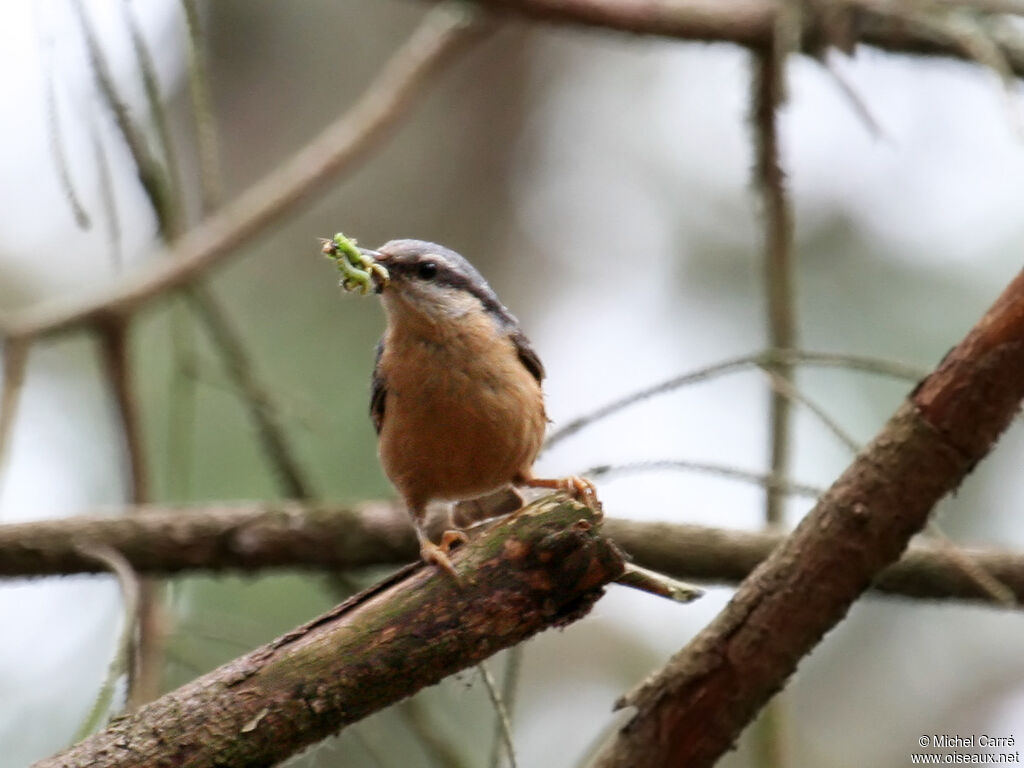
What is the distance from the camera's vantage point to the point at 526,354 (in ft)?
12.6

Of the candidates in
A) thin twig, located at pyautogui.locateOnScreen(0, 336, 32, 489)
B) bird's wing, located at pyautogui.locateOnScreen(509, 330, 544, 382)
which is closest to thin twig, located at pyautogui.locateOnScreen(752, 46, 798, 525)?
bird's wing, located at pyautogui.locateOnScreen(509, 330, 544, 382)

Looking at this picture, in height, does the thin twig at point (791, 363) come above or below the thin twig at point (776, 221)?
below

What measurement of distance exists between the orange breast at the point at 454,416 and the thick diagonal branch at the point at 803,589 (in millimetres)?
926

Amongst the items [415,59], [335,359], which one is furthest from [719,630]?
[335,359]

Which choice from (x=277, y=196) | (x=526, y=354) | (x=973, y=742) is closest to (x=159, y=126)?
(x=526, y=354)

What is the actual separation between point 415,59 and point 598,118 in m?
4.48

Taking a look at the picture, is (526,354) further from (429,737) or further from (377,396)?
(429,737)

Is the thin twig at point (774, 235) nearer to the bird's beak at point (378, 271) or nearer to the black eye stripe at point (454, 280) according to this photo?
the black eye stripe at point (454, 280)

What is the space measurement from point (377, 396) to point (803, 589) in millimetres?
1532

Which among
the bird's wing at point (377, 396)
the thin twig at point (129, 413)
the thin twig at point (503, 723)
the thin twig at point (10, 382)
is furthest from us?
the thin twig at point (129, 413)

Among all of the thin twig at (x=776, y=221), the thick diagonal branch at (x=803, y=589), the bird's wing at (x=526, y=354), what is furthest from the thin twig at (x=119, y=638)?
the thin twig at (x=776, y=221)

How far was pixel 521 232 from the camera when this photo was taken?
9211 millimetres

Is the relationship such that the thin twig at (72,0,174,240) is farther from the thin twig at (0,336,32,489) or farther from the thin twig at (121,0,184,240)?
the thin twig at (0,336,32,489)

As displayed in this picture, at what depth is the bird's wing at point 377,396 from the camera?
12.1ft
